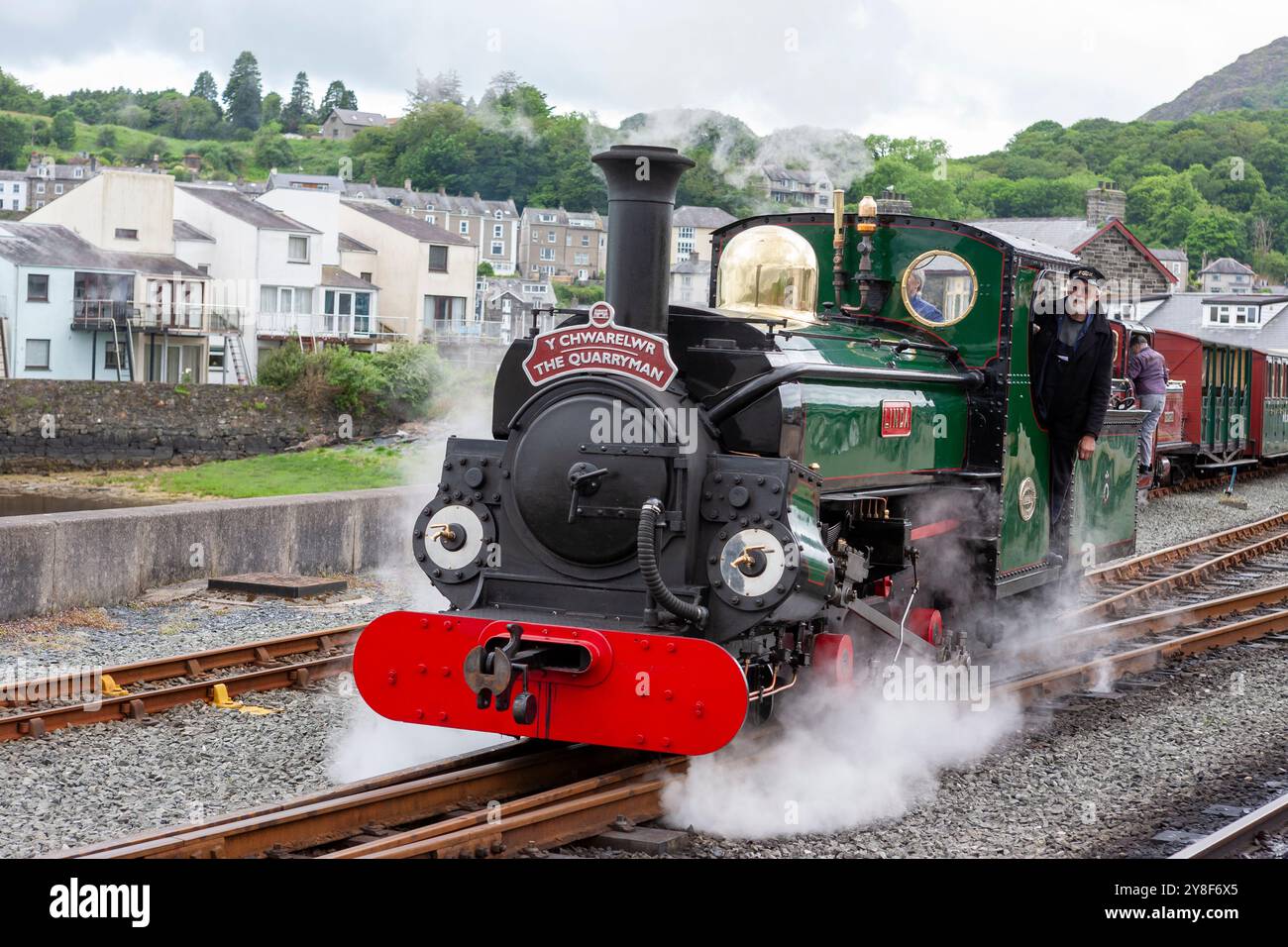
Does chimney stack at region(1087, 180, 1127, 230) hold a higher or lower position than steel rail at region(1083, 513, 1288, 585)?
higher

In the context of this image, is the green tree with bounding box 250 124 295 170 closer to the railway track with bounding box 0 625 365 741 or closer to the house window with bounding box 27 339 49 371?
the house window with bounding box 27 339 49 371

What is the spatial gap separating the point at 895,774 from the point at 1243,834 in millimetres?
1699

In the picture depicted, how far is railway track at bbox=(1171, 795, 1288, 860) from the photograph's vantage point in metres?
6.14

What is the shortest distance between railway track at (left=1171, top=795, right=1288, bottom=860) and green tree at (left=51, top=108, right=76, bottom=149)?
171 metres

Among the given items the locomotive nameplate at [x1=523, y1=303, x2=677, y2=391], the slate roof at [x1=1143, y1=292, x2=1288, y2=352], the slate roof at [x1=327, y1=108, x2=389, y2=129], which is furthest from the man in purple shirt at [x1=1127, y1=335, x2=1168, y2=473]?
the slate roof at [x1=327, y1=108, x2=389, y2=129]

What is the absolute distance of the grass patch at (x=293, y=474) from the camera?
3041 cm

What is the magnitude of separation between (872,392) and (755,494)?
153 centimetres

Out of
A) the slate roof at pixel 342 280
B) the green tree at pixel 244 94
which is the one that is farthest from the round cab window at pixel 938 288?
the green tree at pixel 244 94

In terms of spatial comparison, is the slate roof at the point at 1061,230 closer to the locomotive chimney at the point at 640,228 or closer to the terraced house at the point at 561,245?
the locomotive chimney at the point at 640,228

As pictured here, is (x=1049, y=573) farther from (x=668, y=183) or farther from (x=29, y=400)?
(x=29, y=400)

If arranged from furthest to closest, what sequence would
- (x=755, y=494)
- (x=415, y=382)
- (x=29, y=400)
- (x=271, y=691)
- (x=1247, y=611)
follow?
(x=415, y=382)
(x=29, y=400)
(x=1247, y=611)
(x=271, y=691)
(x=755, y=494)

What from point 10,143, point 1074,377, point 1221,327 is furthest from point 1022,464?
point 10,143

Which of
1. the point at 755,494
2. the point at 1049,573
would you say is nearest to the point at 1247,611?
the point at 1049,573
